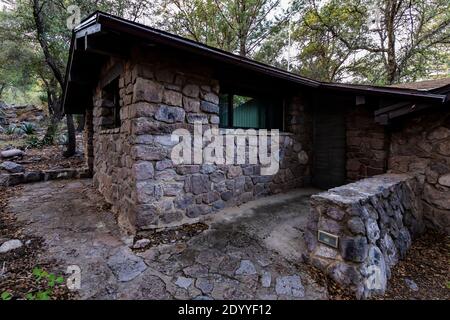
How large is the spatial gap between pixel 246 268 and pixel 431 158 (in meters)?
3.62

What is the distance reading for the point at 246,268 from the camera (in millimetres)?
2398

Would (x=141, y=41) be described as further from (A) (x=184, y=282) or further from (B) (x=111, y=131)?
(A) (x=184, y=282)

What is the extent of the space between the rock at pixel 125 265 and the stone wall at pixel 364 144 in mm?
4491

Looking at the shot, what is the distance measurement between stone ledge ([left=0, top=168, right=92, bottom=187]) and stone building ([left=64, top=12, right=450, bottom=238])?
7.58 feet

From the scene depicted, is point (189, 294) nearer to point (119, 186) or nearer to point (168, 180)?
point (168, 180)

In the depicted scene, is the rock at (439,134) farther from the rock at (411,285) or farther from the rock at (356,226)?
the rock at (356,226)

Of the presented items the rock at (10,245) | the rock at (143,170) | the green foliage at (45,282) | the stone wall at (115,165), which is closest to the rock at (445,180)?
the rock at (143,170)

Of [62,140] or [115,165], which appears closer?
[115,165]

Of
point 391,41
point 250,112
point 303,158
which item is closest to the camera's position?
point 250,112

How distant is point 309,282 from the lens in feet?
7.34

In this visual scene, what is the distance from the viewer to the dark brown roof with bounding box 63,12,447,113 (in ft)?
8.14

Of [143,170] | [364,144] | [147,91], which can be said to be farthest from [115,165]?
[364,144]

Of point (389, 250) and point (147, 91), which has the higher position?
point (147, 91)

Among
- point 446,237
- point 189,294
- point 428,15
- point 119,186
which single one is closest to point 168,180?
point 119,186
